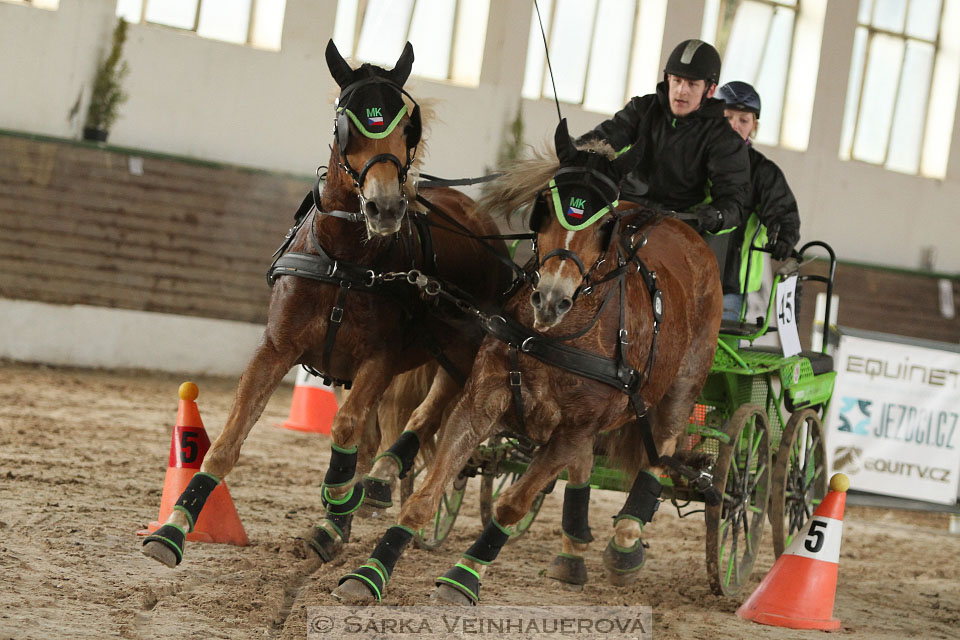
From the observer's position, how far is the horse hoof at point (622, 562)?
4707 mm

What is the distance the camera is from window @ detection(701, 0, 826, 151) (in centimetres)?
1469

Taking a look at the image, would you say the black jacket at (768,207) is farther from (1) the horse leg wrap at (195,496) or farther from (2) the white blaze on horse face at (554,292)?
(1) the horse leg wrap at (195,496)

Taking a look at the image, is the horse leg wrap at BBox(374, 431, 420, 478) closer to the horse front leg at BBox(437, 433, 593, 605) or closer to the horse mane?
the horse front leg at BBox(437, 433, 593, 605)

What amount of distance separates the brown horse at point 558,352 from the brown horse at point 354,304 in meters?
0.51

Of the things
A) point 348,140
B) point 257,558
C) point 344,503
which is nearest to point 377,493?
point 344,503

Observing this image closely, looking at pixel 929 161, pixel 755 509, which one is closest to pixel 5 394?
pixel 755 509

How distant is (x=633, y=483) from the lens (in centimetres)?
490

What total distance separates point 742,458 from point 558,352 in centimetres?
189

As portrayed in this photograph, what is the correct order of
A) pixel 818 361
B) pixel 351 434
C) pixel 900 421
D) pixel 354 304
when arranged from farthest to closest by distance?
1. pixel 900 421
2. pixel 818 361
3. pixel 351 434
4. pixel 354 304

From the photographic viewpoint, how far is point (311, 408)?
9727mm

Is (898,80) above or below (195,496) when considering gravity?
above

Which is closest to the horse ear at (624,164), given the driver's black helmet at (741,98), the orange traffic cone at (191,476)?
the orange traffic cone at (191,476)

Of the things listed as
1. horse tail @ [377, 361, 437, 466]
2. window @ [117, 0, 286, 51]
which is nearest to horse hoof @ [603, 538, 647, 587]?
horse tail @ [377, 361, 437, 466]

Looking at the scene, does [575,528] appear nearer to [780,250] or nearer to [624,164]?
[624,164]
